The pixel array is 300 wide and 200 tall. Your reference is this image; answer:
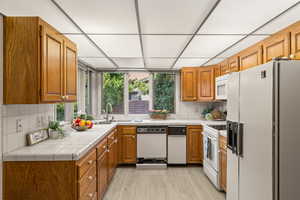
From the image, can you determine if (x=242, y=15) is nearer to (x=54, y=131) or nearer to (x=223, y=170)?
(x=223, y=170)

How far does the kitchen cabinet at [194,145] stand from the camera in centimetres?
434

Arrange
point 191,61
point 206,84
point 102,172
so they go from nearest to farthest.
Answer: point 102,172 < point 191,61 < point 206,84

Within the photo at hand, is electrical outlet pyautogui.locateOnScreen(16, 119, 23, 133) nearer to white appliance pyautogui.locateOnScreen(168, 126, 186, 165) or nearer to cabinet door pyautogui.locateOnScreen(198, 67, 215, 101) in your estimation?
white appliance pyautogui.locateOnScreen(168, 126, 186, 165)

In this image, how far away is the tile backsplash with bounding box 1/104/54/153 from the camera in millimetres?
1790

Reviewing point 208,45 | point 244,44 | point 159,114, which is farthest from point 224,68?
point 159,114

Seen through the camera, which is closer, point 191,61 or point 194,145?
point 191,61

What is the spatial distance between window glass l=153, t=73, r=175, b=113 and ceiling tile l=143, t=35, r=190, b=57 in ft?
5.90

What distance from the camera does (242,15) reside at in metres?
1.81

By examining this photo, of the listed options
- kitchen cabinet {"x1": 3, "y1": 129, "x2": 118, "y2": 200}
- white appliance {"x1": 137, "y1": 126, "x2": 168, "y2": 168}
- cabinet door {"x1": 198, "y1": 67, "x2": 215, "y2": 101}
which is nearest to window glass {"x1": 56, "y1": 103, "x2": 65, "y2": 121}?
white appliance {"x1": 137, "y1": 126, "x2": 168, "y2": 168}

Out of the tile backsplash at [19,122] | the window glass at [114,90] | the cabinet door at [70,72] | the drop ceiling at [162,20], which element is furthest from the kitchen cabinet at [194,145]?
the tile backsplash at [19,122]

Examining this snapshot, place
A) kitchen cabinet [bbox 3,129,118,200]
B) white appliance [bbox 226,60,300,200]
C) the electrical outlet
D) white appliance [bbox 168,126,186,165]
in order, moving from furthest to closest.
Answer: white appliance [bbox 168,126,186,165] → the electrical outlet → kitchen cabinet [bbox 3,129,118,200] → white appliance [bbox 226,60,300,200]

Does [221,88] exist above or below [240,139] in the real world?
above

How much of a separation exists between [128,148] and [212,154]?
5.68 ft

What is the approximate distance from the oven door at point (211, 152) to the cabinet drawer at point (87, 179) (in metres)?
1.84
